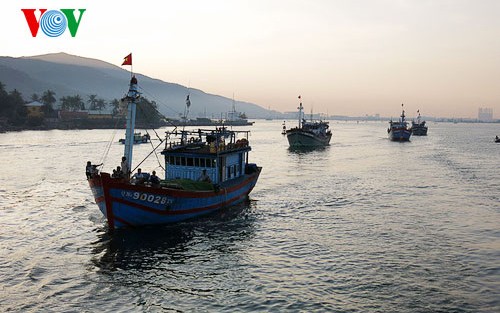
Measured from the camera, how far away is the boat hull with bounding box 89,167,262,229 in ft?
77.9

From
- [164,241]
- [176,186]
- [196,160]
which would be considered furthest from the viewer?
[196,160]

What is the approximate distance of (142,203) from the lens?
24.5m

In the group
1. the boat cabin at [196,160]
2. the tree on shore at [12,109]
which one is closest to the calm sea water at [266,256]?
the boat cabin at [196,160]

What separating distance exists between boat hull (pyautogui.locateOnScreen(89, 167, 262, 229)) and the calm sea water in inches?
32.8

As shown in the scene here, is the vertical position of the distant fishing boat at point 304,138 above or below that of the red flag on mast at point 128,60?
below

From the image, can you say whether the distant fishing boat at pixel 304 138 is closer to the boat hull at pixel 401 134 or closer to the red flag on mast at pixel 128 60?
the boat hull at pixel 401 134

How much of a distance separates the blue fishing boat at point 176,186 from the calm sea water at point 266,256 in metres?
1.17

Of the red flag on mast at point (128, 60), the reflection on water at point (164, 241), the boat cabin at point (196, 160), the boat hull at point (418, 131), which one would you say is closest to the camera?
the reflection on water at point (164, 241)

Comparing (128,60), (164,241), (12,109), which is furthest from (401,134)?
(12,109)

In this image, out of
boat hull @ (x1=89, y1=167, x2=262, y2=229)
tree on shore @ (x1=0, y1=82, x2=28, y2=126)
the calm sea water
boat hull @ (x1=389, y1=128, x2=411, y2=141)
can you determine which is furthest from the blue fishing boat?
tree on shore @ (x1=0, y1=82, x2=28, y2=126)

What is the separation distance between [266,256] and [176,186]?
25.1 feet

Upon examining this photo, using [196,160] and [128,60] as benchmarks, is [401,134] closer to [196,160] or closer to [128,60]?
[196,160]

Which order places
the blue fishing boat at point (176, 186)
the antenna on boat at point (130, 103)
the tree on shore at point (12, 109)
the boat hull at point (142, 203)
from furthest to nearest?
the tree on shore at point (12, 109) < the antenna on boat at point (130, 103) < the blue fishing boat at point (176, 186) < the boat hull at point (142, 203)

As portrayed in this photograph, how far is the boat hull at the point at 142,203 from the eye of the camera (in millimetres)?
23750
